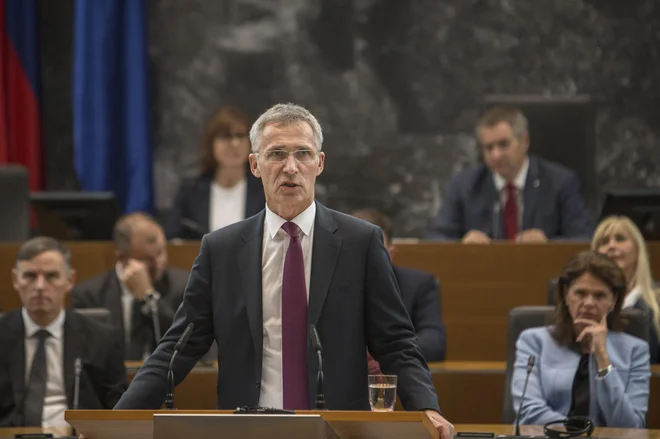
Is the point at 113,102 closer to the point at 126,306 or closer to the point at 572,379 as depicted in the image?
the point at 126,306

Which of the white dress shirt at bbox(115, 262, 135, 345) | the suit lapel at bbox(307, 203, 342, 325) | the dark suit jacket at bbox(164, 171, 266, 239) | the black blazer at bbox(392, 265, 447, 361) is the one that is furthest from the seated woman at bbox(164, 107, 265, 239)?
the suit lapel at bbox(307, 203, 342, 325)

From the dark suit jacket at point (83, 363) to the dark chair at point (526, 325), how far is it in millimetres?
1495

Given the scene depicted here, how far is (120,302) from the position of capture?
5.78 metres

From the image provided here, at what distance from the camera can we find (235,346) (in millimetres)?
3006

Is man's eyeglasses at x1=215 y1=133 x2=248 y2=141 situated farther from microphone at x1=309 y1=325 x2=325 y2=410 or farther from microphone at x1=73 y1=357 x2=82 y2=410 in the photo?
microphone at x1=309 y1=325 x2=325 y2=410

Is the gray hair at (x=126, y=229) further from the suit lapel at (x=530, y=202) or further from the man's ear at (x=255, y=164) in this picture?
the man's ear at (x=255, y=164)

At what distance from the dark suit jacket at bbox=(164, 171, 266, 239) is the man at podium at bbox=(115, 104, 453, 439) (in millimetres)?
3652

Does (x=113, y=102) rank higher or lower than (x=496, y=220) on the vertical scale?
higher

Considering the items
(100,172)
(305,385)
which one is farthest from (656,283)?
(100,172)

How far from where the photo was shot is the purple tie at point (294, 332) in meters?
2.98

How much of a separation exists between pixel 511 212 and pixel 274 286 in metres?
3.63

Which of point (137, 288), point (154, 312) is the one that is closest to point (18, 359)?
point (154, 312)

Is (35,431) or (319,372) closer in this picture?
(319,372)

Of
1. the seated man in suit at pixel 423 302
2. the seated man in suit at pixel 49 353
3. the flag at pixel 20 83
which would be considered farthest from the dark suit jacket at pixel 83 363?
the flag at pixel 20 83
